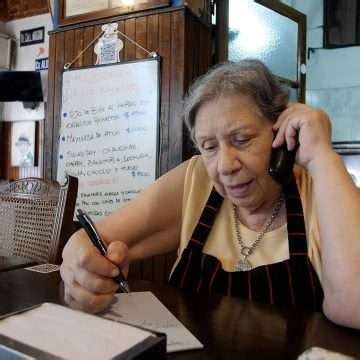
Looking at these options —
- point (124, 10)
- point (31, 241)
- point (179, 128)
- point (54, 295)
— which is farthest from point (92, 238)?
point (124, 10)

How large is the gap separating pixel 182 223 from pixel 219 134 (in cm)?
33

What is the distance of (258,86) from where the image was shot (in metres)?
1.06

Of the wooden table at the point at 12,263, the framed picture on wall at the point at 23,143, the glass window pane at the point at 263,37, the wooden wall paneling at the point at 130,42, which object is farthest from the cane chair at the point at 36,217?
the framed picture on wall at the point at 23,143

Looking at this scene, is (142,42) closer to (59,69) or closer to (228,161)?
(59,69)

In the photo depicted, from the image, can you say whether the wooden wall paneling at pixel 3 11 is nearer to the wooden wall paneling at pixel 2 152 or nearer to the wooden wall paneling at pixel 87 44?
the wooden wall paneling at pixel 2 152

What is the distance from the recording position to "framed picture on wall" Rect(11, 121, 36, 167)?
453cm

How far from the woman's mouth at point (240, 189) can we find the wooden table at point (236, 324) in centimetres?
28

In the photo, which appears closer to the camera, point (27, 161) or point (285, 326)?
point (285, 326)

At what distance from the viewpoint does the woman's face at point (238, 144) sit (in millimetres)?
1034

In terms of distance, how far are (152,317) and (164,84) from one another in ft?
5.17

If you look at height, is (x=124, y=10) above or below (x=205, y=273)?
above

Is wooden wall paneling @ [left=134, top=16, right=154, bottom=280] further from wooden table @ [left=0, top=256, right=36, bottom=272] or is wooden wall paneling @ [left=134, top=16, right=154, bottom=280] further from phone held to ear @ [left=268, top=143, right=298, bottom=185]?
phone held to ear @ [left=268, top=143, right=298, bottom=185]

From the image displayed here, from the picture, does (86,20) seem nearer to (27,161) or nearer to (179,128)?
(179,128)

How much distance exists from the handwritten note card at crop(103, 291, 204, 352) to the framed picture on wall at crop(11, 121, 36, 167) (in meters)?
3.93
